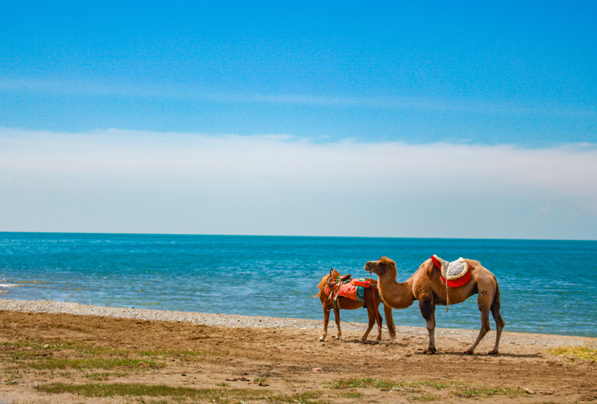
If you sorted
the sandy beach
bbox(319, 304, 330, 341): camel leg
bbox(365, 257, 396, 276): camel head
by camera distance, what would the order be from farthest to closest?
bbox(319, 304, 330, 341): camel leg → bbox(365, 257, 396, 276): camel head → the sandy beach

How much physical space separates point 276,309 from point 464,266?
1237 centimetres

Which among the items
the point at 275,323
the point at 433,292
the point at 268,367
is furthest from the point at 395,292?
the point at 275,323

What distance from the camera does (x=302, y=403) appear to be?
7.16 m

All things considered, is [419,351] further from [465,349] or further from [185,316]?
[185,316]

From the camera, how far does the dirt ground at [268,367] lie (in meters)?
7.76

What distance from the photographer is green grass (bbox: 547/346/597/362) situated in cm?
1174

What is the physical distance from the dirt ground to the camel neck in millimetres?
1187

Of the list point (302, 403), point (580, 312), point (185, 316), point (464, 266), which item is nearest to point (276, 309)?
point (185, 316)

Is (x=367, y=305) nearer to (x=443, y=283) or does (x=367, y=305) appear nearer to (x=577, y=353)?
(x=443, y=283)

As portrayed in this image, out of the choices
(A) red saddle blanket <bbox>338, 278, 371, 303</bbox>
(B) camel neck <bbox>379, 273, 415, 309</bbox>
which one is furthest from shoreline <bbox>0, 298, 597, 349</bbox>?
(B) camel neck <bbox>379, 273, 415, 309</bbox>

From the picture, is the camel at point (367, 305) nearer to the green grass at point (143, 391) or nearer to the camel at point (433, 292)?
the camel at point (433, 292)

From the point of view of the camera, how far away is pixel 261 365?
408 inches

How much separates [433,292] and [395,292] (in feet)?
2.98

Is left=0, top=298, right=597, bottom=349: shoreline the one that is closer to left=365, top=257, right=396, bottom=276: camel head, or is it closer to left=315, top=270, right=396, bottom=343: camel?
left=315, top=270, right=396, bottom=343: camel
